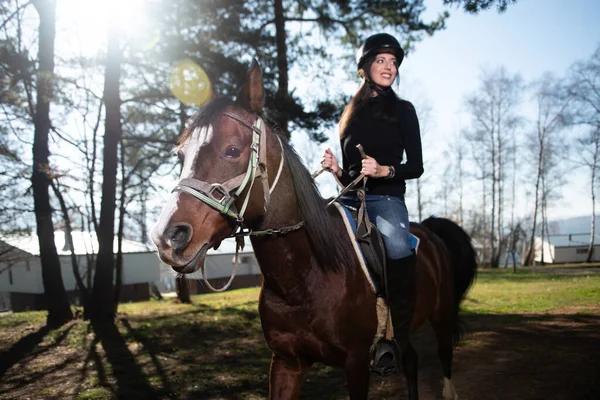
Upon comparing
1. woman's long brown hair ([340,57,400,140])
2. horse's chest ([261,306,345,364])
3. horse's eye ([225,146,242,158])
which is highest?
woman's long brown hair ([340,57,400,140])

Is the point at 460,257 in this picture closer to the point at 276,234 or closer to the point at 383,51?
the point at 383,51

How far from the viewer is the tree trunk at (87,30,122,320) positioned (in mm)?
9867

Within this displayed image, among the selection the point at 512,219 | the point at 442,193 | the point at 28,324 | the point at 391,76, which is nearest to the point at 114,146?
the point at 28,324

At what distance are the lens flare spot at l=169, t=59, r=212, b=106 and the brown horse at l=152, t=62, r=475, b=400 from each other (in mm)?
8001

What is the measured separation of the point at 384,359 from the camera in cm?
274

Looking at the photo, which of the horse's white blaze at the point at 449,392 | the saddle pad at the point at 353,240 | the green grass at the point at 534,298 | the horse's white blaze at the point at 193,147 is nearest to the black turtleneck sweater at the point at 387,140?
the saddle pad at the point at 353,240

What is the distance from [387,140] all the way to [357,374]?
1635 mm

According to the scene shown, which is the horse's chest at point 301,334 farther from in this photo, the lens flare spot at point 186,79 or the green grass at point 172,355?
the lens flare spot at point 186,79

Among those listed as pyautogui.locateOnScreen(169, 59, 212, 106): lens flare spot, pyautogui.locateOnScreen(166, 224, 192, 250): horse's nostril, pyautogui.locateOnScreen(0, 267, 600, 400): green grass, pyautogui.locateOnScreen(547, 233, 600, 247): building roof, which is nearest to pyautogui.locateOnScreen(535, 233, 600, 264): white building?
pyautogui.locateOnScreen(547, 233, 600, 247): building roof

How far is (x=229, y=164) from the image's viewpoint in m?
2.00

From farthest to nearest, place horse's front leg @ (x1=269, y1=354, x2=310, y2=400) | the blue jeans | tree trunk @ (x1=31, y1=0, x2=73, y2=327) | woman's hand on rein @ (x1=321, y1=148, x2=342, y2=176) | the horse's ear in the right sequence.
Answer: tree trunk @ (x1=31, y1=0, x2=73, y2=327)
woman's hand on rein @ (x1=321, y1=148, x2=342, y2=176)
the blue jeans
horse's front leg @ (x1=269, y1=354, x2=310, y2=400)
the horse's ear

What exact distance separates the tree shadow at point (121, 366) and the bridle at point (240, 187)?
3709mm

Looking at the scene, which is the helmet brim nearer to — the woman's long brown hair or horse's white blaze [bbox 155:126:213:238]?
the woman's long brown hair

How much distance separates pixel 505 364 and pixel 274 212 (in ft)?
16.2
